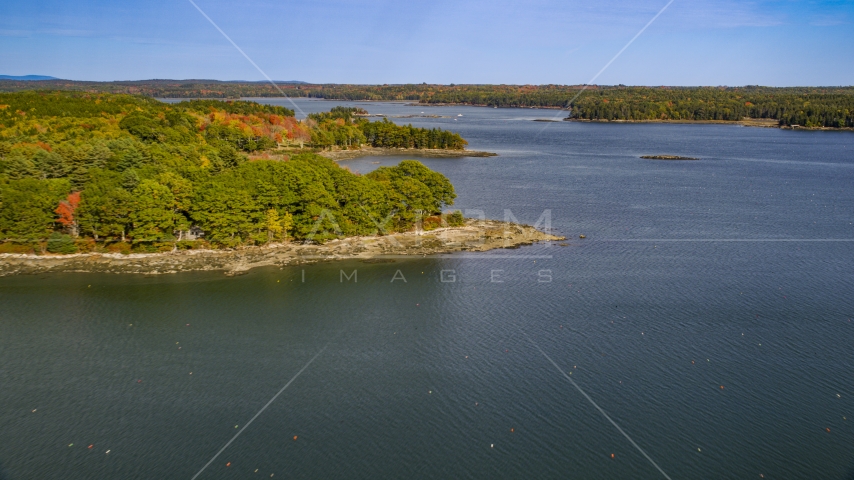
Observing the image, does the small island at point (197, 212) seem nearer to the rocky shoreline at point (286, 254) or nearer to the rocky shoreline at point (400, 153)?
the rocky shoreline at point (286, 254)

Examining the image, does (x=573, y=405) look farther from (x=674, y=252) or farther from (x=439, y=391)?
(x=674, y=252)

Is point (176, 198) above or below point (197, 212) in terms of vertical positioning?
above

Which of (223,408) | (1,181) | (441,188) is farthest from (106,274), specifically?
(441,188)

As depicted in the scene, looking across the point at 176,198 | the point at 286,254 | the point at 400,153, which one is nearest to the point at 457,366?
the point at 286,254

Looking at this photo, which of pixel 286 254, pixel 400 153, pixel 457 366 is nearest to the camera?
pixel 457 366

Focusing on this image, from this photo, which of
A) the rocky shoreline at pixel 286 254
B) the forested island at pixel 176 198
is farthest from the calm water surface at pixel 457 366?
the forested island at pixel 176 198

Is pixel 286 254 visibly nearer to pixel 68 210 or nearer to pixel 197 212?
pixel 197 212

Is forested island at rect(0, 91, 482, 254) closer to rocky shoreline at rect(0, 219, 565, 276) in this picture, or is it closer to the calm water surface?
rocky shoreline at rect(0, 219, 565, 276)

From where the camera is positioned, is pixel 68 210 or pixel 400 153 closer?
pixel 68 210

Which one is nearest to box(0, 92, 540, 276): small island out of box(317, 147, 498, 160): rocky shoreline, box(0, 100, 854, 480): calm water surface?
box(0, 100, 854, 480): calm water surface
